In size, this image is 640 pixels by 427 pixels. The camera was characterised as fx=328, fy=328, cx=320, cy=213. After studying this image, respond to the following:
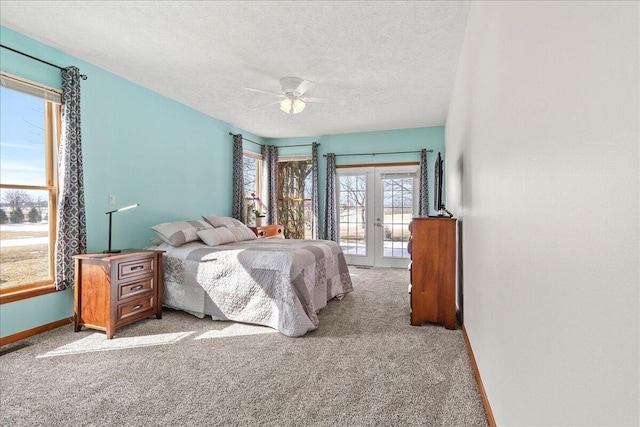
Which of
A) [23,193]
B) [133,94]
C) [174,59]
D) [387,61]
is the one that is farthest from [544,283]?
[133,94]

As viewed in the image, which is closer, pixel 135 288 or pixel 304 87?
pixel 135 288

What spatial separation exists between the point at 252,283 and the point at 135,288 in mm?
1162

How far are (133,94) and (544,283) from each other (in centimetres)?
450

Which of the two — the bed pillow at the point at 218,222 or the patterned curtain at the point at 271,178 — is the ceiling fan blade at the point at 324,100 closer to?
the bed pillow at the point at 218,222

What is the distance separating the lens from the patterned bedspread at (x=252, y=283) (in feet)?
10.2

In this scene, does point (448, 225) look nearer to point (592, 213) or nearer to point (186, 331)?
point (592, 213)

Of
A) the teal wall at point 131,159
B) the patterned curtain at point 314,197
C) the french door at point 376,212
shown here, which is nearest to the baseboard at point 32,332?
the teal wall at point 131,159

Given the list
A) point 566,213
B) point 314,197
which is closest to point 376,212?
point 314,197

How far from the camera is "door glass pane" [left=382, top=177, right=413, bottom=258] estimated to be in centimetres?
637

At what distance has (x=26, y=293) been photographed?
9.68ft

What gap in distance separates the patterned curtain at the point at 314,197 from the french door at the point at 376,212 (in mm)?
474

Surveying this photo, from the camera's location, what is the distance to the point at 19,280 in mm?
3002

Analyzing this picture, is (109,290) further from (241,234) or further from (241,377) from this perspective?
(241,234)

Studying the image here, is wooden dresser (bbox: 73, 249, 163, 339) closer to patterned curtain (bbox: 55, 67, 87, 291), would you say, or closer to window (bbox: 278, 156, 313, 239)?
patterned curtain (bbox: 55, 67, 87, 291)
